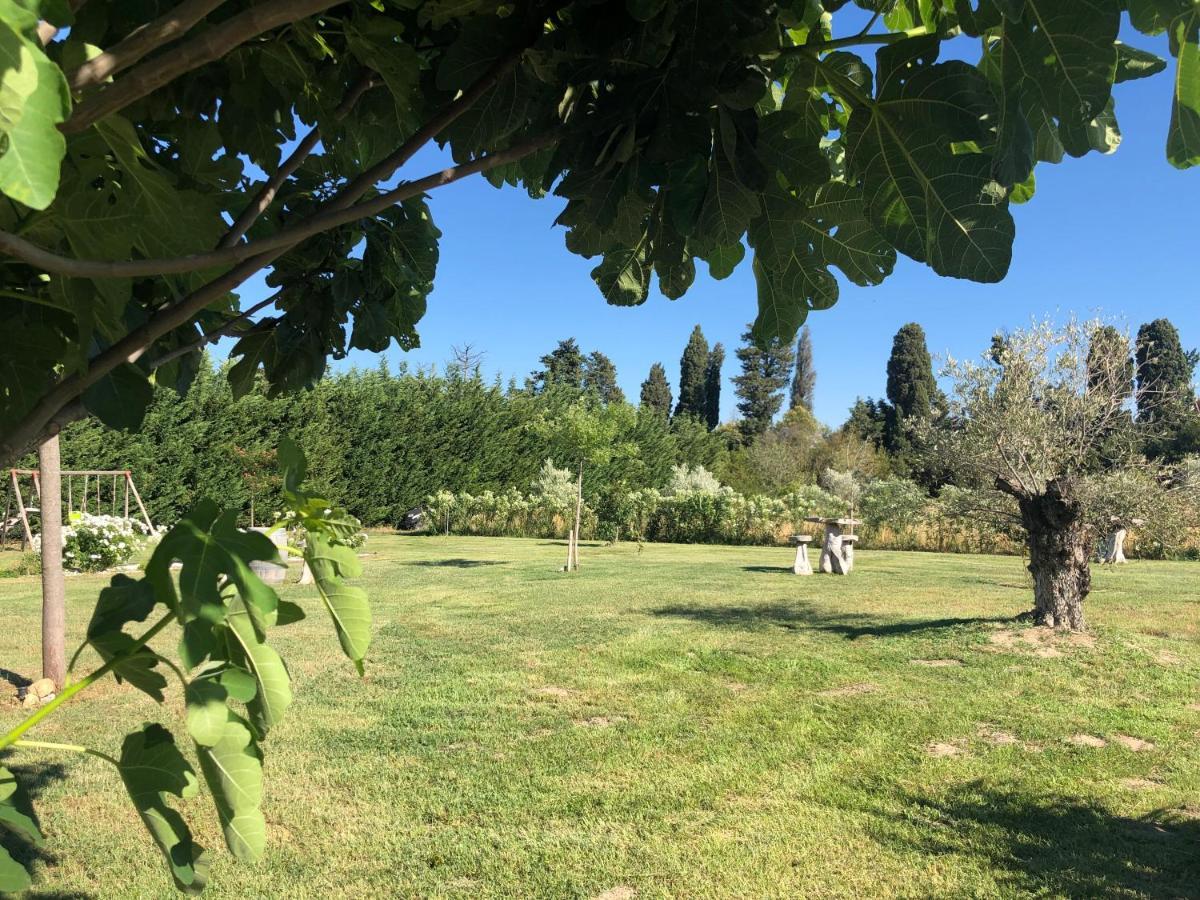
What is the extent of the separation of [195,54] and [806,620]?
829cm

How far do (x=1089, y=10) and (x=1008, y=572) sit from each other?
46.6ft

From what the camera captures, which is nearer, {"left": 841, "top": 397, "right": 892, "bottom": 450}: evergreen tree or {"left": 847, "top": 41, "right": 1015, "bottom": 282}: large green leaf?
{"left": 847, "top": 41, "right": 1015, "bottom": 282}: large green leaf

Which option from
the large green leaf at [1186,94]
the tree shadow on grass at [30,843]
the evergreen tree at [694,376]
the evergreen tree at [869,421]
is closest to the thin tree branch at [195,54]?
the large green leaf at [1186,94]

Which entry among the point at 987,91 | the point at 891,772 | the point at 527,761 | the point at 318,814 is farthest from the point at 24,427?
the point at 891,772

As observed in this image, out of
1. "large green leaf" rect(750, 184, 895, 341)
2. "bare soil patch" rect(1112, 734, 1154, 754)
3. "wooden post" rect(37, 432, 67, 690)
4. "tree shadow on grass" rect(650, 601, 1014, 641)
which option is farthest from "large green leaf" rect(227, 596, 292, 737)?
"tree shadow on grass" rect(650, 601, 1014, 641)

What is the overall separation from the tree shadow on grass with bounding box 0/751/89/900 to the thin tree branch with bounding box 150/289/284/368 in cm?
148

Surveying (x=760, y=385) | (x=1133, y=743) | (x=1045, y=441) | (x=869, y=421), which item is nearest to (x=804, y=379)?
(x=760, y=385)

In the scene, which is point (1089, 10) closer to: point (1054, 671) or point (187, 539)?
point (187, 539)

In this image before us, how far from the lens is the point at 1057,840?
3334mm

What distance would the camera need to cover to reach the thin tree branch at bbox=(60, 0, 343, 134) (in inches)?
24.3

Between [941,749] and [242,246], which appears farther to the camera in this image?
[941,749]

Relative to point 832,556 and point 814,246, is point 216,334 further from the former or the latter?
point 832,556

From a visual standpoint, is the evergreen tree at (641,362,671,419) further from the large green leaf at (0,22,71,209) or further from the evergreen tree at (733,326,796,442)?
the large green leaf at (0,22,71,209)

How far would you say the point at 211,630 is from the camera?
59 cm
